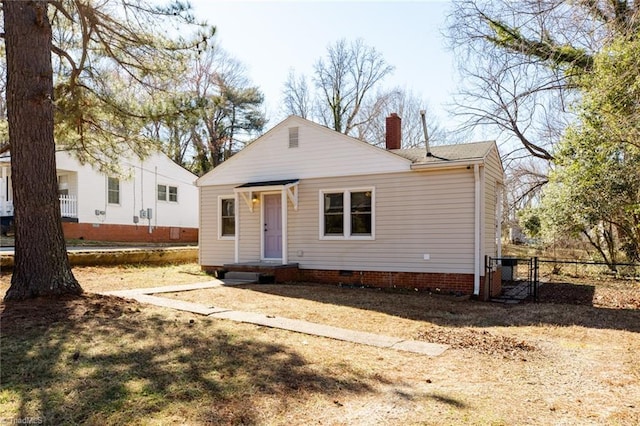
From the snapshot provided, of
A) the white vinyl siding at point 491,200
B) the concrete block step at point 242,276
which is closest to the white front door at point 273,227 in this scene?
the concrete block step at point 242,276

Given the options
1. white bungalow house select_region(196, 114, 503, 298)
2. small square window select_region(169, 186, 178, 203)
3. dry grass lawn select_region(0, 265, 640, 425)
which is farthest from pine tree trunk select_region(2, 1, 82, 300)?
small square window select_region(169, 186, 178, 203)

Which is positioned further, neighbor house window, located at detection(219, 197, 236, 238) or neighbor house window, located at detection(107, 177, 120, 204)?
neighbor house window, located at detection(107, 177, 120, 204)

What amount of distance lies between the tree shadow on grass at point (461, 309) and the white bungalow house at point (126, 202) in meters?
11.1

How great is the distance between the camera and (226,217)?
13242 mm

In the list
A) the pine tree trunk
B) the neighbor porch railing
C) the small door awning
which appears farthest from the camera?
the neighbor porch railing

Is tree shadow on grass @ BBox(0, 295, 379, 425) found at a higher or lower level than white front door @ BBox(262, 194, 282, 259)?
lower

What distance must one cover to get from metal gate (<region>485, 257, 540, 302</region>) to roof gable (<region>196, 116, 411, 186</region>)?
3119 millimetres

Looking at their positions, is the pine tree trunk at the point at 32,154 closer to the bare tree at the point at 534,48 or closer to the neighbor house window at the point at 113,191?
the bare tree at the point at 534,48

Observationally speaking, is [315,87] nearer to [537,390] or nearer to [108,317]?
[108,317]

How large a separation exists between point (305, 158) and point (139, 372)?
8.55 meters

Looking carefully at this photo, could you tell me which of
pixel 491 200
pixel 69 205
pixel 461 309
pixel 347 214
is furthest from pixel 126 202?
pixel 461 309

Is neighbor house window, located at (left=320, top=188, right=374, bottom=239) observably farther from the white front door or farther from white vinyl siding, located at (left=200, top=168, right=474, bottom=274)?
the white front door

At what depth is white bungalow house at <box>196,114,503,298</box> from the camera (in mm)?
10000

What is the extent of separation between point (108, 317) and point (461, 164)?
744 centimetres
